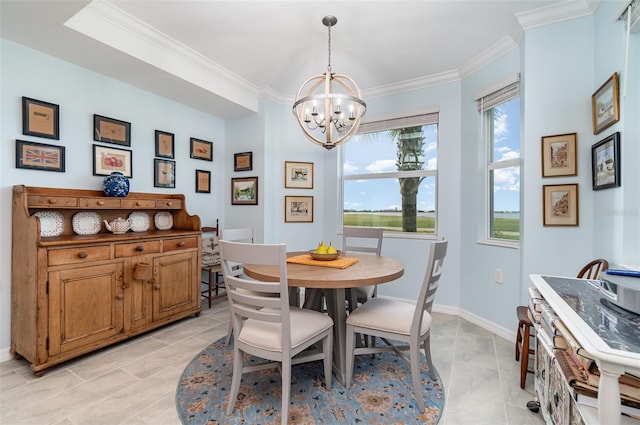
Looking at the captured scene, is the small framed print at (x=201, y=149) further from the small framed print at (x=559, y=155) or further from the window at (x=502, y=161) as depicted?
the small framed print at (x=559, y=155)

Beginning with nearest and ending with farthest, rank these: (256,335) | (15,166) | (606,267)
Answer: (256,335) → (606,267) → (15,166)

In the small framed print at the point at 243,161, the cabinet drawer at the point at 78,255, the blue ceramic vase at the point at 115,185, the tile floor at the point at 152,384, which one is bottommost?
the tile floor at the point at 152,384

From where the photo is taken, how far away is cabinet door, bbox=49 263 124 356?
2.02 metres

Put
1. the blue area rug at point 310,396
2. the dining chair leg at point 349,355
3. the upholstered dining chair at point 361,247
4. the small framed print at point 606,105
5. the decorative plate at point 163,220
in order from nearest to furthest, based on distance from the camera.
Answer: the blue area rug at point 310,396, the small framed print at point 606,105, the dining chair leg at point 349,355, the upholstered dining chair at point 361,247, the decorative plate at point 163,220

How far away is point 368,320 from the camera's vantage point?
1807 mm

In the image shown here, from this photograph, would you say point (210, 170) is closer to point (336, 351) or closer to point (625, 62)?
point (336, 351)

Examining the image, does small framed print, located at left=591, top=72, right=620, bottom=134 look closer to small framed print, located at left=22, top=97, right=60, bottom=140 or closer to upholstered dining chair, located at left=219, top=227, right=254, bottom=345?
upholstered dining chair, located at left=219, top=227, right=254, bottom=345

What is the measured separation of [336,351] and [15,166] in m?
2.78

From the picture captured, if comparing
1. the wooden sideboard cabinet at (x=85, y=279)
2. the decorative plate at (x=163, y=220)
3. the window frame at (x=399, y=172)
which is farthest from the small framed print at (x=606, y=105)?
the decorative plate at (x=163, y=220)

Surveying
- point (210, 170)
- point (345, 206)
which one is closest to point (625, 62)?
point (345, 206)

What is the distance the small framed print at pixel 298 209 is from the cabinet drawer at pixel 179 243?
124 cm

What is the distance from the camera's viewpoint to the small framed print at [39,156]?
222 centimetres

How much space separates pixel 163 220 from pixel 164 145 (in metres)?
0.86

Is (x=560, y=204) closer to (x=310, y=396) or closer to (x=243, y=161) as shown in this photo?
(x=310, y=396)
